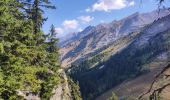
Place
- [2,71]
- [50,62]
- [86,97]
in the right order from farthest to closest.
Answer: [86,97]
[50,62]
[2,71]

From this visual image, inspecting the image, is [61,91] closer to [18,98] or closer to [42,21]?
[42,21]

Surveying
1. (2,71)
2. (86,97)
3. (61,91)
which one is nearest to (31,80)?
(2,71)

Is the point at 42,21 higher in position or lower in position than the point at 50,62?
higher

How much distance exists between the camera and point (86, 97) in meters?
175

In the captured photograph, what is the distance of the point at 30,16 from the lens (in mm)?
41281

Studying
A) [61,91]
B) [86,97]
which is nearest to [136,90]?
[86,97]

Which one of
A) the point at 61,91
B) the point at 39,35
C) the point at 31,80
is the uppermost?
the point at 39,35

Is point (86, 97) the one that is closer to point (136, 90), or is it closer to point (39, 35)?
point (136, 90)

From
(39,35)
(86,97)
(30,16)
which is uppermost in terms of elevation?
(86,97)

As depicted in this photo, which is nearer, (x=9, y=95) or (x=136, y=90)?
(x=9, y=95)

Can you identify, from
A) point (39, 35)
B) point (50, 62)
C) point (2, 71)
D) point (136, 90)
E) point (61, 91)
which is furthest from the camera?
point (136, 90)

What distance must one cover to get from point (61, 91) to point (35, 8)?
45.5 ft

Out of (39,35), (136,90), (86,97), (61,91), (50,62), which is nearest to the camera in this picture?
(39,35)

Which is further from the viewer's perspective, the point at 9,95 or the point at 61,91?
the point at 61,91
